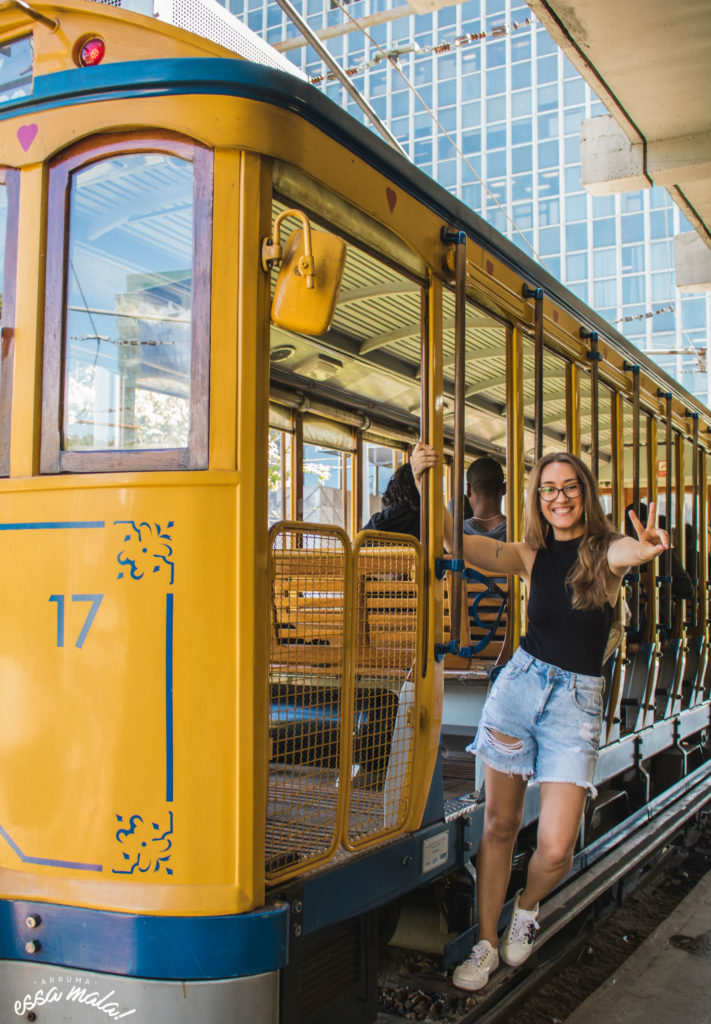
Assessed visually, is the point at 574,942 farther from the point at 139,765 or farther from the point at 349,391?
the point at 349,391

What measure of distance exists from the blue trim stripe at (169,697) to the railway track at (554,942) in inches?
57.7

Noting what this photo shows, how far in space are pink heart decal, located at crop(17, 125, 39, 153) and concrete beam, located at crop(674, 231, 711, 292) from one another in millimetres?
9991

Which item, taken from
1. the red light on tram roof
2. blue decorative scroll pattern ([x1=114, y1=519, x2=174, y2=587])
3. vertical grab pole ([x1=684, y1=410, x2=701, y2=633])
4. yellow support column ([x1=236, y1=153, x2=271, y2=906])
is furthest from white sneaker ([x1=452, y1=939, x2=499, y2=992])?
vertical grab pole ([x1=684, y1=410, x2=701, y2=633])

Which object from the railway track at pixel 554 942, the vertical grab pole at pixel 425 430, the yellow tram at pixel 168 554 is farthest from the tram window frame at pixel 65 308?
the railway track at pixel 554 942

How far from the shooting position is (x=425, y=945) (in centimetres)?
358

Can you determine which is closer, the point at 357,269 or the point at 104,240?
the point at 104,240

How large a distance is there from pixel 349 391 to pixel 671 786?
3433mm

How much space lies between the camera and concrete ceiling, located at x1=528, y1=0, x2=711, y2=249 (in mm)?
5949

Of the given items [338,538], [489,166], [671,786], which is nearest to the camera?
[338,538]

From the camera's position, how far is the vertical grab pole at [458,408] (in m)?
3.23

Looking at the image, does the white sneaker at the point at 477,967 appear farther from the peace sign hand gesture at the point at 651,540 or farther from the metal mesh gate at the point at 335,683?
the peace sign hand gesture at the point at 651,540

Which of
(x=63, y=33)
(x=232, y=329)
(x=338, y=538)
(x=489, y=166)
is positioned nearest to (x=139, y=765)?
(x=338, y=538)

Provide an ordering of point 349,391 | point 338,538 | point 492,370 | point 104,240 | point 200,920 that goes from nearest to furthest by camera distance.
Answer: point 200,920 < point 104,240 < point 338,538 < point 492,370 < point 349,391

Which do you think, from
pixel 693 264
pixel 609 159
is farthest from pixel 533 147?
pixel 609 159
